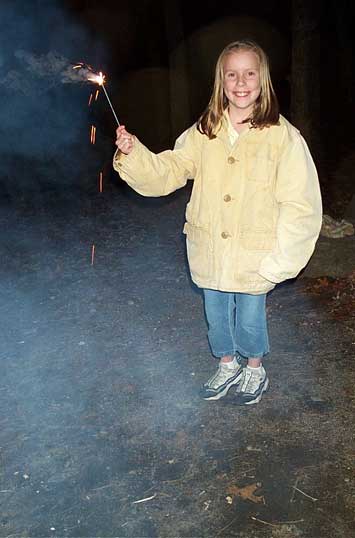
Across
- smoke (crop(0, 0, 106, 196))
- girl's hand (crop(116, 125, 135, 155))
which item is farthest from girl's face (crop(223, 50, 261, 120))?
smoke (crop(0, 0, 106, 196))

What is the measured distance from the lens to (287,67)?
Answer: 16875mm

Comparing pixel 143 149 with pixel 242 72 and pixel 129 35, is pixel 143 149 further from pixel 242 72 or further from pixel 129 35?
pixel 129 35

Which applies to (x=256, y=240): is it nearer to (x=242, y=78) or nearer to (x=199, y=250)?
(x=199, y=250)

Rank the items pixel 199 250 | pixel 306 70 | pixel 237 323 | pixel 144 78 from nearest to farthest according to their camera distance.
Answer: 1. pixel 199 250
2. pixel 237 323
3. pixel 306 70
4. pixel 144 78

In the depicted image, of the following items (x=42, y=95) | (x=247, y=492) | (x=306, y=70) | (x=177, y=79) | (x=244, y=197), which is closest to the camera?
(x=247, y=492)

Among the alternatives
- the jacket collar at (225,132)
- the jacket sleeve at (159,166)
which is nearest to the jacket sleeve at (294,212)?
the jacket collar at (225,132)

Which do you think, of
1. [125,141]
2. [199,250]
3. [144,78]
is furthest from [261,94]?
[144,78]

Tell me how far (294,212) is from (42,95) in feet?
32.2

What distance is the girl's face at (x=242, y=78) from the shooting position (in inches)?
134

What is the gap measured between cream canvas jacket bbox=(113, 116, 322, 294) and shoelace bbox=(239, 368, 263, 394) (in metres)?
0.64

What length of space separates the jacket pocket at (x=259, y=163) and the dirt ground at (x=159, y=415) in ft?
4.43

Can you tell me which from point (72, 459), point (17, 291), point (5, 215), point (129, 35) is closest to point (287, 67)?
point (129, 35)

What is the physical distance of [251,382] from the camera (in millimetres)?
4035

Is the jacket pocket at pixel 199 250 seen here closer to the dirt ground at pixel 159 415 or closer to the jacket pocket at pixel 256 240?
the jacket pocket at pixel 256 240
